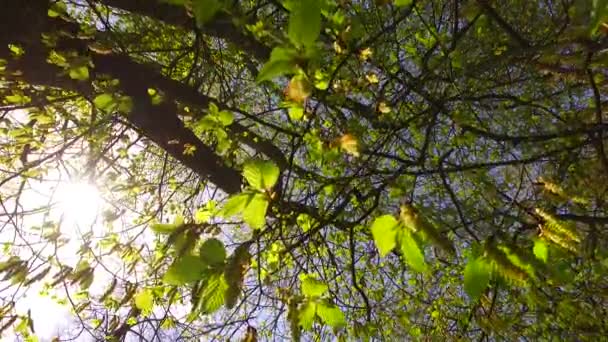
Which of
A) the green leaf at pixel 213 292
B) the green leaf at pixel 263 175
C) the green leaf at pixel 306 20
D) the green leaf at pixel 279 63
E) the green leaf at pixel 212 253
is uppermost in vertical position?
the green leaf at pixel 279 63

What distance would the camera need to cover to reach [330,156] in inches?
71.8

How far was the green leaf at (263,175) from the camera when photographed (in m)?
1.11

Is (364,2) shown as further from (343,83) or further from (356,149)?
(356,149)

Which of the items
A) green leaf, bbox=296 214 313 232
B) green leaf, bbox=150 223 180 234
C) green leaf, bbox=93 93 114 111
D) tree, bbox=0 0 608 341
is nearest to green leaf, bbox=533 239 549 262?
tree, bbox=0 0 608 341

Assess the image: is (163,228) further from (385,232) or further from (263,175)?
(385,232)

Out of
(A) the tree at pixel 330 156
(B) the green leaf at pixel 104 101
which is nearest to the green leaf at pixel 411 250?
(A) the tree at pixel 330 156

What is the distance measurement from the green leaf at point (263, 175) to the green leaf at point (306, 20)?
13.6 inches

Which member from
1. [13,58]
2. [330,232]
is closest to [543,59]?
[330,232]

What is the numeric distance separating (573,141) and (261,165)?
211cm

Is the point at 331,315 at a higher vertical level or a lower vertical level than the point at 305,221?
lower

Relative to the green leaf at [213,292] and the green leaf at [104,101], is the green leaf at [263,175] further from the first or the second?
the green leaf at [104,101]

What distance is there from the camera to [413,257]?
3.57 ft

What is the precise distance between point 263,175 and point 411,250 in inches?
15.6

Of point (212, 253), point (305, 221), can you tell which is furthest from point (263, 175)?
point (305, 221)
